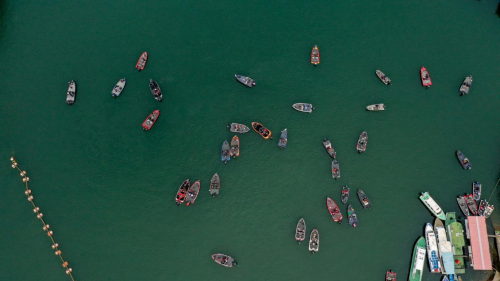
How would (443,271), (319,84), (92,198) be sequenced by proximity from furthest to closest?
(319,84) → (92,198) → (443,271)

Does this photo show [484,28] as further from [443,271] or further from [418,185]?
[443,271]

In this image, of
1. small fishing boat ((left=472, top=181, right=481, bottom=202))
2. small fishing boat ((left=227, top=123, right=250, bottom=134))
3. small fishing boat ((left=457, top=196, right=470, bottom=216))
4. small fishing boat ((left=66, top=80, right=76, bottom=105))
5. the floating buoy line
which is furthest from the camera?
small fishing boat ((left=66, top=80, right=76, bottom=105))

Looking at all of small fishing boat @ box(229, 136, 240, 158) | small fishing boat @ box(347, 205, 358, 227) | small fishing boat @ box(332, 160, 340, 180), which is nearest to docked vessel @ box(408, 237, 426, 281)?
small fishing boat @ box(347, 205, 358, 227)

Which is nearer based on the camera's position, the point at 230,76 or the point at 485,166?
the point at 485,166

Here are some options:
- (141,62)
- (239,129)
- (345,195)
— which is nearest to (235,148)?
(239,129)

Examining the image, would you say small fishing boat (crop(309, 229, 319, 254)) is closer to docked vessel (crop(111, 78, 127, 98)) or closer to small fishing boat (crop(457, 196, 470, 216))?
small fishing boat (crop(457, 196, 470, 216))

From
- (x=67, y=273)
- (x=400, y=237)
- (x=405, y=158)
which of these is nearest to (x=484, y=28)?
(x=405, y=158)

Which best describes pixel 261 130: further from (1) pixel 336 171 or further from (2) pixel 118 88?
(2) pixel 118 88

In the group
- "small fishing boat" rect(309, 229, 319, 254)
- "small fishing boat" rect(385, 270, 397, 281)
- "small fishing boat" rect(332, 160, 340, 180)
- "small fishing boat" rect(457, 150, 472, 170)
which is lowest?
"small fishing boat" rect(385, 270, 397, 281)
